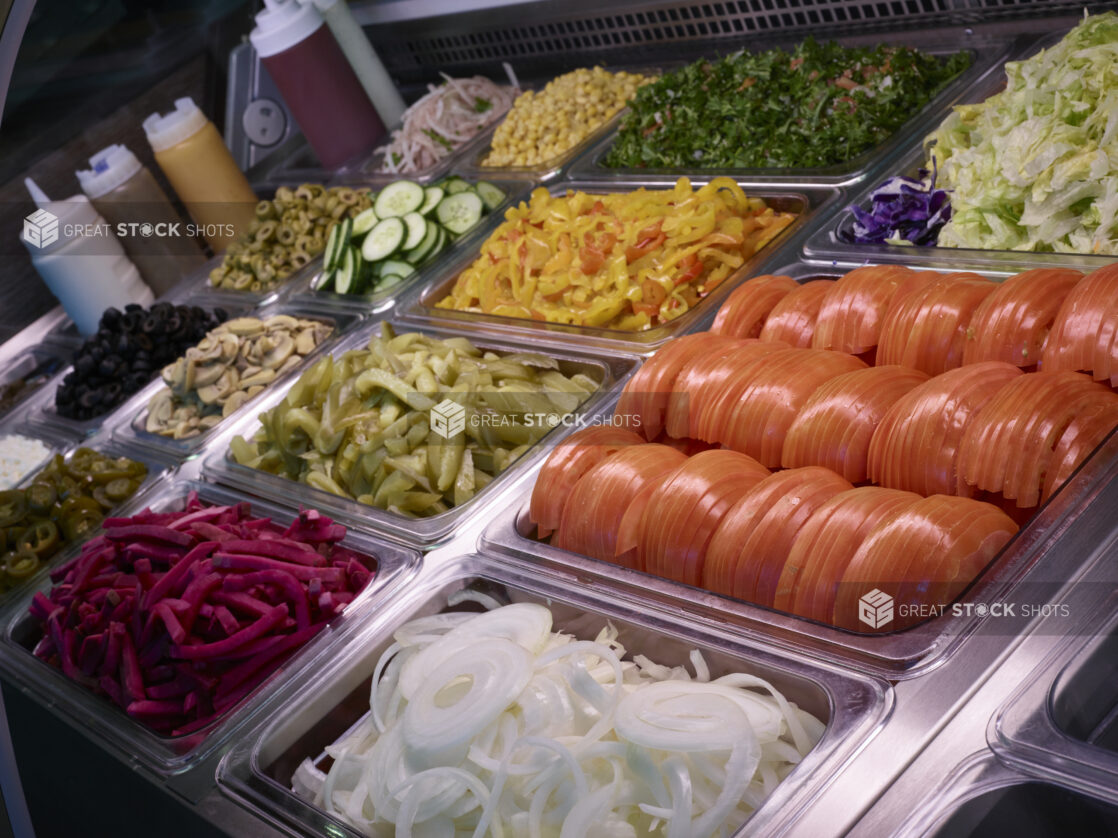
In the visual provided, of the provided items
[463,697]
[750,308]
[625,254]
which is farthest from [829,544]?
[625,254]

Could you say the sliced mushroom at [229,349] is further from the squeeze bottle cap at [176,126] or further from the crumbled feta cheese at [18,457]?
the squeeze bottle cap at [176,126]

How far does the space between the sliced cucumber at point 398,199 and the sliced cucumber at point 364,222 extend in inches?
0.8

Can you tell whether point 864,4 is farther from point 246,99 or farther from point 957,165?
point 246,99

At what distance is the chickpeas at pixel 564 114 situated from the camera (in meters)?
3.54

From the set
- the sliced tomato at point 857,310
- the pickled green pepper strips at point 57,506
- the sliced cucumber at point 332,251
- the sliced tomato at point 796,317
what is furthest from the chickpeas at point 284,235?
the sliced tomato at point 857,310

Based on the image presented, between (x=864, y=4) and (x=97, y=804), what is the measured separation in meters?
2.79

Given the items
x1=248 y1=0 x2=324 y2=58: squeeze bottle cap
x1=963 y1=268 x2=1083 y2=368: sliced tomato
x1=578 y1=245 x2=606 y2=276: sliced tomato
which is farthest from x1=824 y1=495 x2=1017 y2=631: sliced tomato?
x1=248 y1=0 x2=324 y2=58: squeeze bottle cap

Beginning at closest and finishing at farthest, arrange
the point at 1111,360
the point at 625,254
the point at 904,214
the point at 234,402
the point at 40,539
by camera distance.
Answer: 1. the point at 1111,360
2. the point at 904,214
3. the point at 625,254
4. the point at 40,539
5. the point at 234,402

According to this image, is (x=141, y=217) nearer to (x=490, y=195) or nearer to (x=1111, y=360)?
(x=490, y=195)

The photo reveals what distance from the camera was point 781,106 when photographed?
2836 millimetres

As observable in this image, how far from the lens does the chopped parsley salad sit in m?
2.65

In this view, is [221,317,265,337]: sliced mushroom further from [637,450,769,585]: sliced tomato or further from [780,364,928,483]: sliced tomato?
[780,364,928,483]: sliced tomato

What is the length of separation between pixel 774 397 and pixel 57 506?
2.13m

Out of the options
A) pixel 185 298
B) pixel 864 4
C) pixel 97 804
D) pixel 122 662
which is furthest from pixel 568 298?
pixel 185 298
